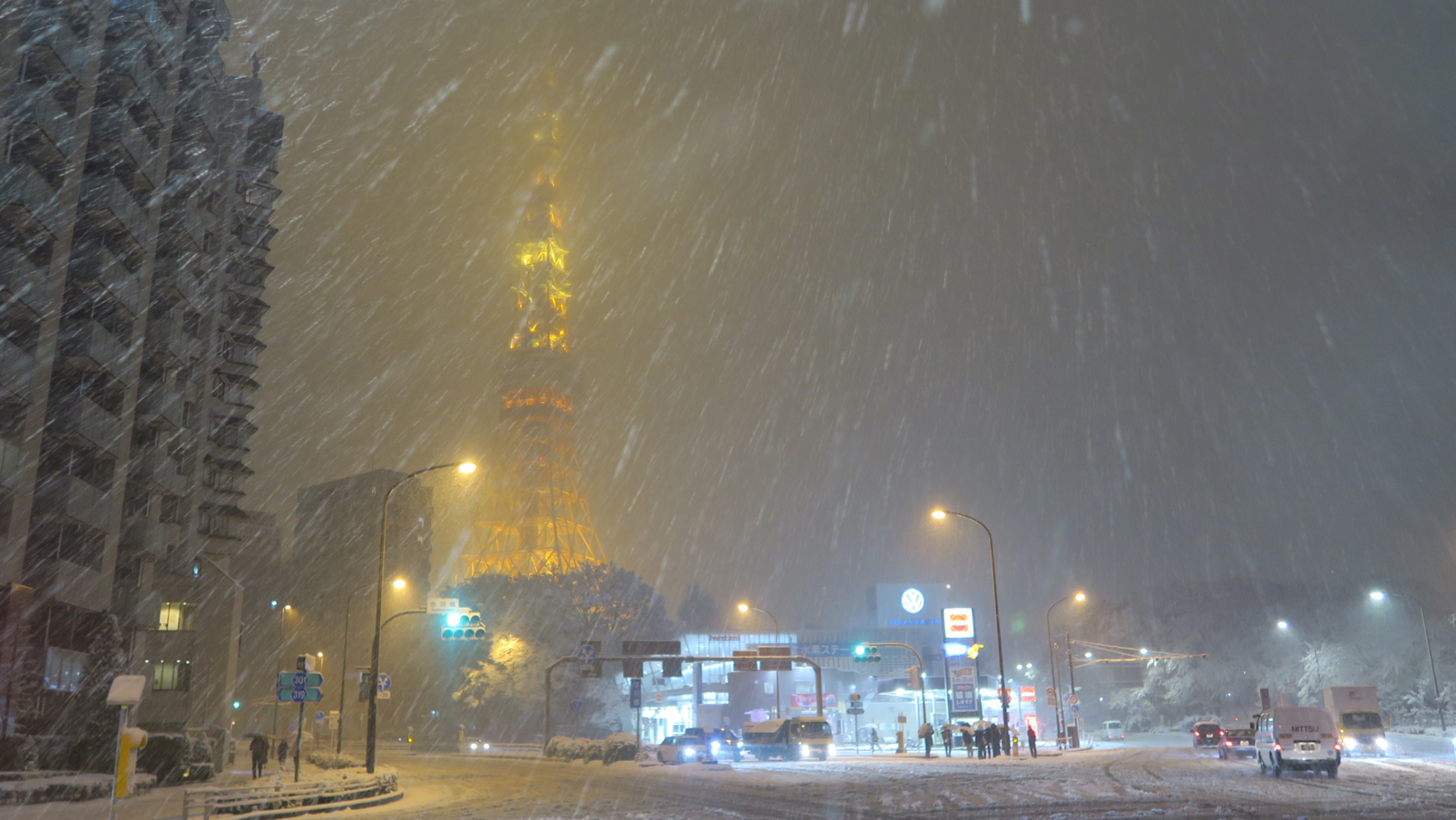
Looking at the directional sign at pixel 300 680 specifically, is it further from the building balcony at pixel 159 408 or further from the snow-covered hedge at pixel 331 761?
the building balcony at pixel 159 408

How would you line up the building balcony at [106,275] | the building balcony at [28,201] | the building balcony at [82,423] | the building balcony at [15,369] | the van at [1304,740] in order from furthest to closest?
the building balcony at [106,275], the building balcony at [82,423], the building balcony at [28,201], the building balcony at [15,369], the van at [1304,740]

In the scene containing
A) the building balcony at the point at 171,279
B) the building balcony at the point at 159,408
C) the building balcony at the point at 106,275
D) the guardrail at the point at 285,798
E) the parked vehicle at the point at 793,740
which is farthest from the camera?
the building balcony at the point at 171,279

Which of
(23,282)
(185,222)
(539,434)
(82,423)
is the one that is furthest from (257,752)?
(539,434)

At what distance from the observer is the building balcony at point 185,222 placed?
167 ft

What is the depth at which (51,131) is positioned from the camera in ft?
113

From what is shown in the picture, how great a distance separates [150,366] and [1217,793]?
48385 mm

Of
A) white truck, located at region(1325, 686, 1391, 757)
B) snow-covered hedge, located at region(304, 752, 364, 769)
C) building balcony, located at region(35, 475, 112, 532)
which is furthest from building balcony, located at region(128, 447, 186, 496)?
white truck, located at region(1325, 686, 1391, 757)

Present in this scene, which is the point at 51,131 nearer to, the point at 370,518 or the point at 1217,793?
the point at 1217,793

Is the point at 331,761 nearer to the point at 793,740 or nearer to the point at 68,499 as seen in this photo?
the point at 68,499

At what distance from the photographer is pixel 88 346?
39875 mm

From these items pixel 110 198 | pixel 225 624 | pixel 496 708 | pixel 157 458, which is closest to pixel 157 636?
pixel 225 624

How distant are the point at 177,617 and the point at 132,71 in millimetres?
35209

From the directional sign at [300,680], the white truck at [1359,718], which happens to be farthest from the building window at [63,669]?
the white truck at [1359,718]

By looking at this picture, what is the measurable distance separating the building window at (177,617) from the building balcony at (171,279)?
21.7 meters
